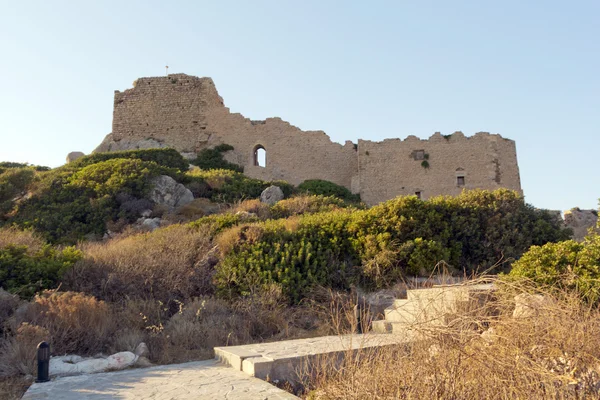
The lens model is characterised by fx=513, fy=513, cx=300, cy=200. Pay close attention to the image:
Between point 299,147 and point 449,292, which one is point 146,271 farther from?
point 299,147

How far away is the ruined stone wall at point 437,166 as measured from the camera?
23.8m

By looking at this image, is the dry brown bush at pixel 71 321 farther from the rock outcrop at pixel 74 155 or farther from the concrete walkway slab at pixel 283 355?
the rock outcrop at pixel 74 155

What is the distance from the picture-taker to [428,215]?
9.97m

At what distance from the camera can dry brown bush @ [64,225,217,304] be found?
8.18 meters

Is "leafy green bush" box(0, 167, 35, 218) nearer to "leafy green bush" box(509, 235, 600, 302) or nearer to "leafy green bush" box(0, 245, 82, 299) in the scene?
"leafy green bush" box(0, 245, 82, 299)

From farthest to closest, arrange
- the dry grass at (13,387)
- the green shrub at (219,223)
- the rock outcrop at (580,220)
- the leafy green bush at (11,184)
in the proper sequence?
the rock outcrop at (580,220) → the leafy green bush at (11,184) → the green shrub at (219,223) → the dry grass at (13,387)

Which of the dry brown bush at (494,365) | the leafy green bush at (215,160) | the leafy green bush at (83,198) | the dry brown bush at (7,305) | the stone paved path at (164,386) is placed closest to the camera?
the dry brown bush at (494,365)

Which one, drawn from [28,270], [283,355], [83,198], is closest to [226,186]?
[83,198]

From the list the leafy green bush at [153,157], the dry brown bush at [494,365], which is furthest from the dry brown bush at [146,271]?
the leafy green bush at [153,157]

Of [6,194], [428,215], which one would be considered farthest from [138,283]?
[6,194]

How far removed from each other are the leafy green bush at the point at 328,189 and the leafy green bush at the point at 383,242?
12.4 m

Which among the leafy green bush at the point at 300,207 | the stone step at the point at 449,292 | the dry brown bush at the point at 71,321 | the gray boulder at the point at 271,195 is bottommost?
the dry brown bush at the point at 71,321

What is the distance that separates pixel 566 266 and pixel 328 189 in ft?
57.0

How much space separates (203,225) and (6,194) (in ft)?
31.6
